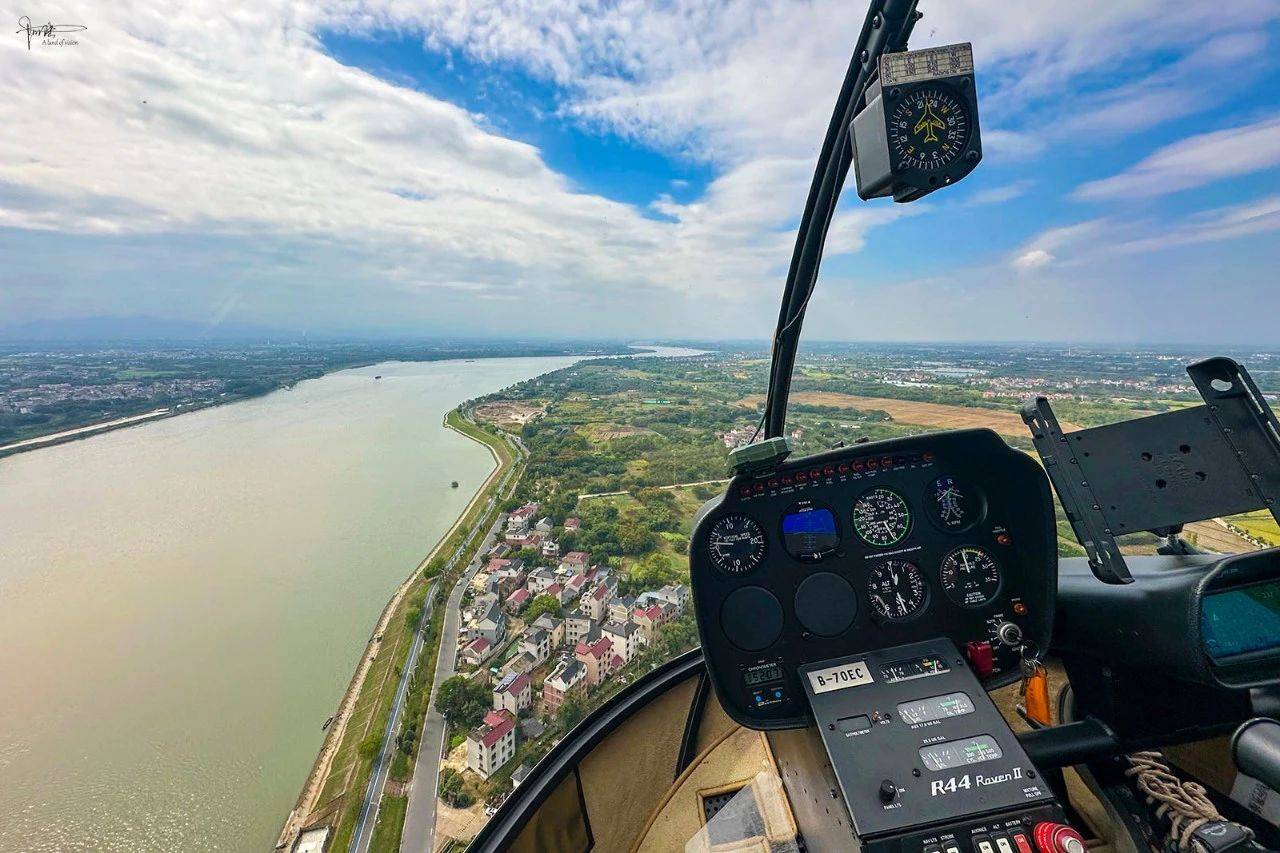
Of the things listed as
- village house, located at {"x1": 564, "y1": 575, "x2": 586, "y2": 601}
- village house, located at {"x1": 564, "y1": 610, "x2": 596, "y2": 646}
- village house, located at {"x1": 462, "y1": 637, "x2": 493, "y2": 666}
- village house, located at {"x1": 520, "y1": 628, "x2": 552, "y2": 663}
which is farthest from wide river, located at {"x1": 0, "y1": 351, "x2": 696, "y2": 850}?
village house, located at {"x1": 564, "y1": 575, "x2": 586, "y2": 601}

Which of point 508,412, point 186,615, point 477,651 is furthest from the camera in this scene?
point 508,412

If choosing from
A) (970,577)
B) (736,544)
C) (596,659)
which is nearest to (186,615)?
(596,659)

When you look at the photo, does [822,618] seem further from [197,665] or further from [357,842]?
[197,665]

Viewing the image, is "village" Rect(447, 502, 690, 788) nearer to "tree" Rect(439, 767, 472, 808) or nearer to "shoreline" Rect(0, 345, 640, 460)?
"tree" Rect(439, 767, 472, 808)

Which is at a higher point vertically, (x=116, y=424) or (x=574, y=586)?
(x=116, y=424)

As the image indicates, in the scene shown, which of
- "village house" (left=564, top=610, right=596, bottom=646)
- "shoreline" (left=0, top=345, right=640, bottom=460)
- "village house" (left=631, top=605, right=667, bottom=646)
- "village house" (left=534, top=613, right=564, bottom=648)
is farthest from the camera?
"shoreline" (left=0, top=345, right=640, bottom=460)

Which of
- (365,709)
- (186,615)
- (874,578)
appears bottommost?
(186,615)

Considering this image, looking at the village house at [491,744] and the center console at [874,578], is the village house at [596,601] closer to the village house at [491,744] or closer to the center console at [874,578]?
the village house at [491,744]

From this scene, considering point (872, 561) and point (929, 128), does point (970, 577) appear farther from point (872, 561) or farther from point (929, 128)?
point (929, 128)
